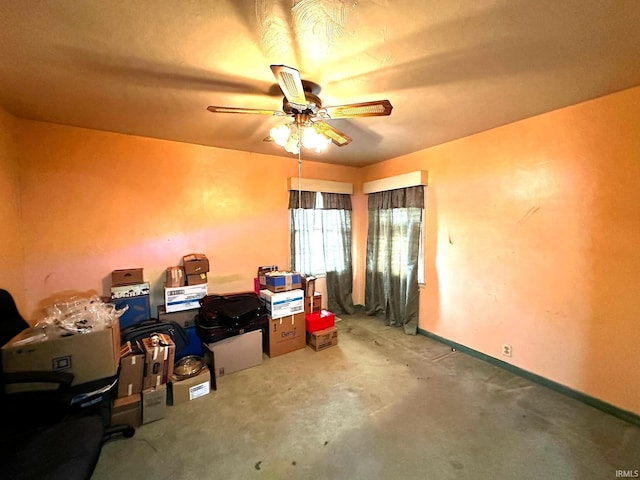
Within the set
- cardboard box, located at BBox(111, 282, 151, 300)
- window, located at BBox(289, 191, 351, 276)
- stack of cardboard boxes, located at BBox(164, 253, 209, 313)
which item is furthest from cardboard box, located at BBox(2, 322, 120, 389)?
window, located at BBox(289, 191, 351, 276)

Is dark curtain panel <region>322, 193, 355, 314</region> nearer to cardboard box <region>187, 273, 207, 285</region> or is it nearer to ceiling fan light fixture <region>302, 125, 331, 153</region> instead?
cardboard box <region>187, 273, 207, 285</region>

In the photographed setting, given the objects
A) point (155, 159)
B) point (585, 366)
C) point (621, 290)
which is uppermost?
point (155, 159)

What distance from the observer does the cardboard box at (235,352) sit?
2.47 meters

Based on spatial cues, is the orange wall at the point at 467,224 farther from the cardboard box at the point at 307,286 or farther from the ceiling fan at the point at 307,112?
the ceiling fan at the point at 307,112

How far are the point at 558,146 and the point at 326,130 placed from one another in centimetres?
199

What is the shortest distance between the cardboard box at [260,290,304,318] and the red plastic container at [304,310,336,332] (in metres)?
0.18

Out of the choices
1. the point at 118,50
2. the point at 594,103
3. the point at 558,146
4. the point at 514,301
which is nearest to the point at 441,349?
the point at 514,301

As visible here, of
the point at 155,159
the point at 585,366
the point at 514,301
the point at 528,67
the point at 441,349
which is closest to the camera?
the point at 528,67

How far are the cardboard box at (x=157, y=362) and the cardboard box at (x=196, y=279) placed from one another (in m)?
0.72

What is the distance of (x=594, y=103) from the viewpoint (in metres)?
1.99

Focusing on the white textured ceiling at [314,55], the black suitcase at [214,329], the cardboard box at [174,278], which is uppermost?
the white textured ceiling at [314,55]

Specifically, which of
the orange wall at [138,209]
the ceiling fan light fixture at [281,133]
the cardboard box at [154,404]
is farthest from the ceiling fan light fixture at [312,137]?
the cardboard box at [154,404]

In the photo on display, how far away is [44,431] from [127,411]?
28.5 inches

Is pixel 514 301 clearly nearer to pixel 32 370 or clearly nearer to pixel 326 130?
pixel 326 130
